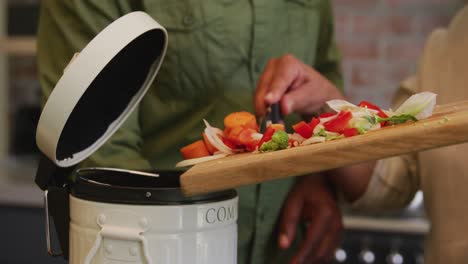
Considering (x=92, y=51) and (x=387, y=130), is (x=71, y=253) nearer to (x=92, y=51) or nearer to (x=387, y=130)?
(x=92, y=51)

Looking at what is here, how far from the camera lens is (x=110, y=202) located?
0.78 m

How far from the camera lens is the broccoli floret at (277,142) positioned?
800 mm

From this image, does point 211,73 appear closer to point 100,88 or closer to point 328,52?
point 328,52

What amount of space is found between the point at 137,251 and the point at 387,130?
0.88 feet

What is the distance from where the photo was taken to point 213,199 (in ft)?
2.62

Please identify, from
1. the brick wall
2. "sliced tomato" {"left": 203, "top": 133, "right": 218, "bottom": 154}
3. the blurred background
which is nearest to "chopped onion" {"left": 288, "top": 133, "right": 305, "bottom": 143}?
"sliced tomato" {"left": 203, "top": 133, "right": 218, "bottom": 154}

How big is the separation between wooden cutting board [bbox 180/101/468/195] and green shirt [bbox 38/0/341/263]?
44 cm

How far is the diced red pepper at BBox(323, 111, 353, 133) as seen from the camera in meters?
0.80

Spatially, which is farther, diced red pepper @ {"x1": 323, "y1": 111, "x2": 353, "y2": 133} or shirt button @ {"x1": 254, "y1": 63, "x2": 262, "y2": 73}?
shirt button @ {"x1": 254, "y1": 63, "x2": 262, "y2": 73}

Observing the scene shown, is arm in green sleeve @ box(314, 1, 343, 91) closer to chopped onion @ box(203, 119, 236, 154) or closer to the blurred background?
chopped onion @ box(203, 119, 236, 154)

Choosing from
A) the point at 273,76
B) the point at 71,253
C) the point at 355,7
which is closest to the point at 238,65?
the point at 273,76

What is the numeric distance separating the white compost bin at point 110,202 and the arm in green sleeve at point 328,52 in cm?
58

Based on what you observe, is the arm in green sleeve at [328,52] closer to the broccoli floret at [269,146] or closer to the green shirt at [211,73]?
the green shirt at [211,73]

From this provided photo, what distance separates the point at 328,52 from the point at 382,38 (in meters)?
1.20
